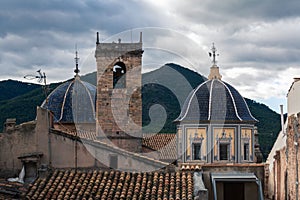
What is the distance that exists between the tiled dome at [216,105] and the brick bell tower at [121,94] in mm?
5802

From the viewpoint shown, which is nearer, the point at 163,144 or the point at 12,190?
the point at 12,190

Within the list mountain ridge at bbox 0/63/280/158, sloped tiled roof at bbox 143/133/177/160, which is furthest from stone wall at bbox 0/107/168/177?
sloped tiled roof at bbox 143/133/177/160

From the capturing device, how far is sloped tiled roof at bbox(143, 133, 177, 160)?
32531mm

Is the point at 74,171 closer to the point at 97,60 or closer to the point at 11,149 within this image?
the point at 11,149

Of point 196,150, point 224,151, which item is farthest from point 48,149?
point 224,151

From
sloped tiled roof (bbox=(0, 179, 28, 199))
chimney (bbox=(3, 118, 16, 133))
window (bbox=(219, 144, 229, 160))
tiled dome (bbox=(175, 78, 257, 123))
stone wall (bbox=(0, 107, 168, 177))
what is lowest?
sloped tiled roof (bbox=(0, 179, 28, 199))

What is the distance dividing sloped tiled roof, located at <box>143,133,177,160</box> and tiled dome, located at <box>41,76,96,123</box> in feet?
12.9

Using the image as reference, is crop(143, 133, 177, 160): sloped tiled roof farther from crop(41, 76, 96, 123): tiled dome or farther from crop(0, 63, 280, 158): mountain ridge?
crop(41, 76, 96, 123): tiled dome

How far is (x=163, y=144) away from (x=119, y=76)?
9.12 m

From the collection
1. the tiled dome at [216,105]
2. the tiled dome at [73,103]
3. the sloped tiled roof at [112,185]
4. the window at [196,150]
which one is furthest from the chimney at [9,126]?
the window at [196,150]

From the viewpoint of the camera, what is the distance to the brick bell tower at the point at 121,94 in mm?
25453

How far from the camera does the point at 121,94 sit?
1011 inches

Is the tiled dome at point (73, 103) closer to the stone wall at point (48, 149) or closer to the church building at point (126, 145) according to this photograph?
the church building at point (126, 145)

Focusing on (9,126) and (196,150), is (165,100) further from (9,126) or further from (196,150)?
(9,126)
